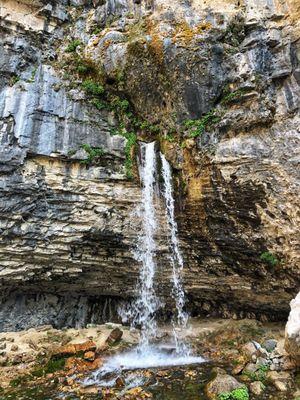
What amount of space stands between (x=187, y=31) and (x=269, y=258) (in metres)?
7.65

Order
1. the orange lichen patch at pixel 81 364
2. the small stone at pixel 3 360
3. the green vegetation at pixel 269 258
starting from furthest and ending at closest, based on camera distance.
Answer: the green vegetation at pixel 269 258
the small stone at pixel 3 360
the orange lichen patch at pixel 81 364

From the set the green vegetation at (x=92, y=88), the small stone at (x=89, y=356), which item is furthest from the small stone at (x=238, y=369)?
the green vegetation at (x=92, y=88)

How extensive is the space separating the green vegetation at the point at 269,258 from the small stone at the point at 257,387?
3.36m

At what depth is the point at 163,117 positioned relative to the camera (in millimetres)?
A: 10719

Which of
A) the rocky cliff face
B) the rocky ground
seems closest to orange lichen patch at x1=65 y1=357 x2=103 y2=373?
the rocky ground

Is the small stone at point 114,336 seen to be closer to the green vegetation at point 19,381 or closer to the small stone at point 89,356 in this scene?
the small stone at point 89,356

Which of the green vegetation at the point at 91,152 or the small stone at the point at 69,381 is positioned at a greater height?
the green vegetation at the point at 91,152

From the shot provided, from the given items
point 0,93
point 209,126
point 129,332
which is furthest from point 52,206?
point 209,126

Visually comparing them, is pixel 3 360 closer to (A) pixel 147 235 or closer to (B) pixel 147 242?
(B) pixel 147 242

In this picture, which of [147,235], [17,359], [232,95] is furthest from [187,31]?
[17,359]

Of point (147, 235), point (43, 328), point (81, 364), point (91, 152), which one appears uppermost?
point (91, 152)

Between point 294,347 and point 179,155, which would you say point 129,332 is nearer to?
point 294,347

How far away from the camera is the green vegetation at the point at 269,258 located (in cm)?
880

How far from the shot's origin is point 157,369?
24.4 feet
